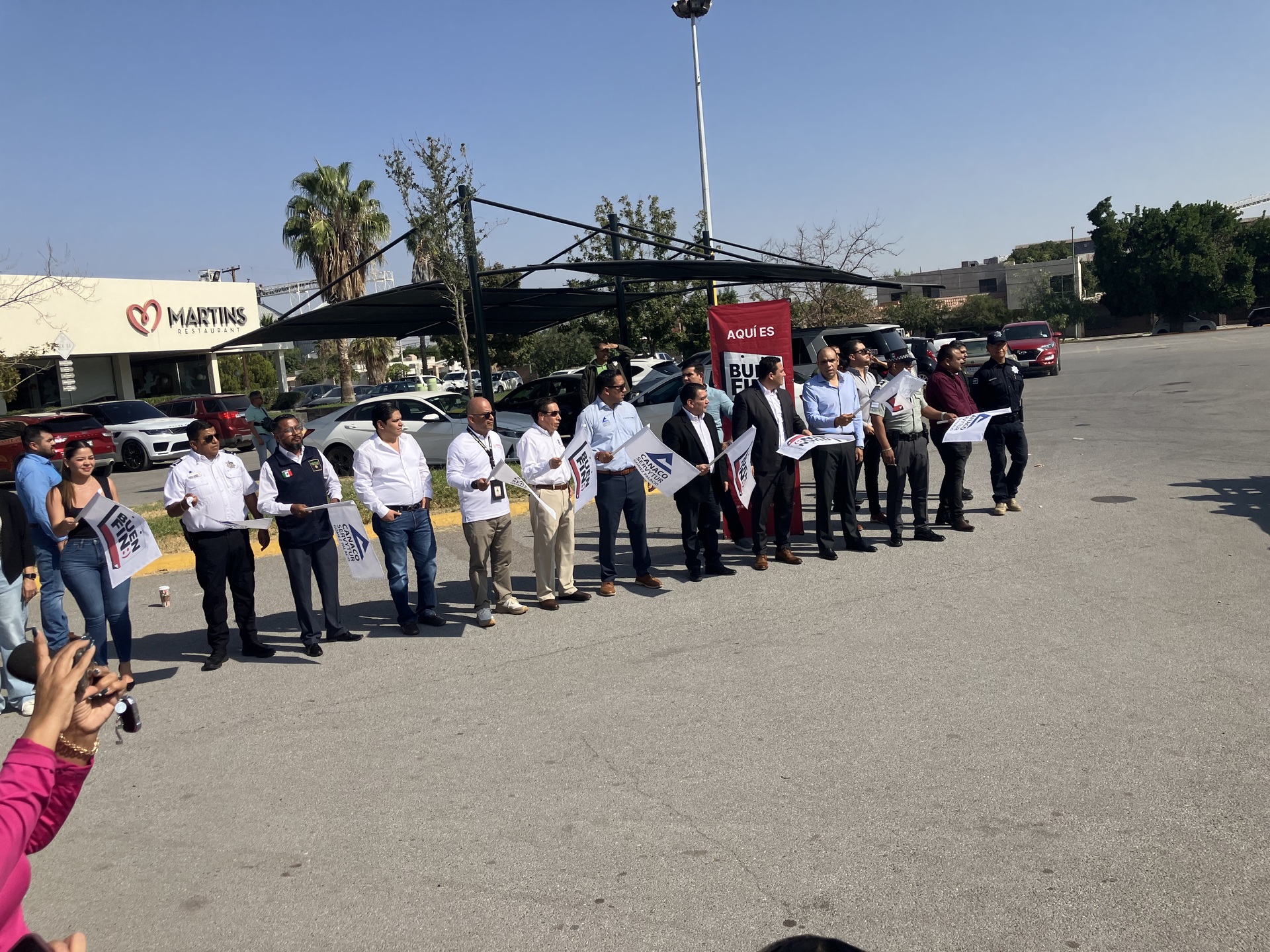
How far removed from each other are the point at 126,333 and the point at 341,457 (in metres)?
19.5

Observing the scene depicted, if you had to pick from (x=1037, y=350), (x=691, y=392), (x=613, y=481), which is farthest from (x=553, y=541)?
(x=1037, y=350)

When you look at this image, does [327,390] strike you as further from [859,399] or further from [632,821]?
[632,821]

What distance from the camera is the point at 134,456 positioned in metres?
25.1

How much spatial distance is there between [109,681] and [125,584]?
511 centimetres

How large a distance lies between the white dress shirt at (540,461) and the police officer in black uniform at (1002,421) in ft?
15.8

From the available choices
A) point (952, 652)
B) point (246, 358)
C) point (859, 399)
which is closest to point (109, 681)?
point (952, 652)

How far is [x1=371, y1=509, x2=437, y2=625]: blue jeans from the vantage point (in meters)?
7.87

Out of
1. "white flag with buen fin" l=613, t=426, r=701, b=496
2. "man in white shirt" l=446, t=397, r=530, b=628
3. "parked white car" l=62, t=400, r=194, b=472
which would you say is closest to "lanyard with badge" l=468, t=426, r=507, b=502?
"man in white shirt" l=446, t=397, r=530, b=628

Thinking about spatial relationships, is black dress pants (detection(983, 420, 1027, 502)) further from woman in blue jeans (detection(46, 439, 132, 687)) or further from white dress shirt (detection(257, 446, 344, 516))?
woman in blue jeans (detection(46, 439, 132, 687))

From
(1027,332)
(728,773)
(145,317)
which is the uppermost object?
(145,317)

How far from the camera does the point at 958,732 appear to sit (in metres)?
5.35

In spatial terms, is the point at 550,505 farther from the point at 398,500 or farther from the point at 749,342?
the point at 749,342

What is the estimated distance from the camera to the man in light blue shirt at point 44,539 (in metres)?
6.62

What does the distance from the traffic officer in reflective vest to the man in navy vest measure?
510 centimetres
